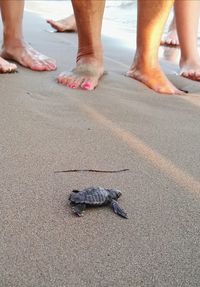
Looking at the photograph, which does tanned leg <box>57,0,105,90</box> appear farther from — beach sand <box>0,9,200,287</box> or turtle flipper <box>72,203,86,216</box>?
turtle flipper <box>72,203,86,216</box>

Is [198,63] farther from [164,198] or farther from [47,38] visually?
[164,198]

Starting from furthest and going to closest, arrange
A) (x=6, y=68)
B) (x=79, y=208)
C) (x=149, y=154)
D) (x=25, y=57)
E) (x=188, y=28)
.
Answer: (x=188, y=28) → (x=25, y=57) → (x=6, y=68) → (x=149, y=154) → (x=79, y=208)

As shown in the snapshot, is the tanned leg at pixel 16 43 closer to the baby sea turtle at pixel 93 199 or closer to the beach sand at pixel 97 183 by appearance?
the beach sand at pixel 97 183

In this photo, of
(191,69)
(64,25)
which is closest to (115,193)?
(191,69)

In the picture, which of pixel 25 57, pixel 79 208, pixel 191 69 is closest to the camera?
pixel 79 208

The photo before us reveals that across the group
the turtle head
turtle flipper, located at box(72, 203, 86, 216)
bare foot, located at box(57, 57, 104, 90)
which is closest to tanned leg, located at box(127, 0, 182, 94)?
bare foot, located at box(57, 57, 104, 90)

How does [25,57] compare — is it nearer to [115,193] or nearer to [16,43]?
[16,43]

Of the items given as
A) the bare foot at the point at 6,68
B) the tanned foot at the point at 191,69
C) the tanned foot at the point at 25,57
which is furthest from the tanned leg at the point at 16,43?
the tanned foot at the point at 191,69
